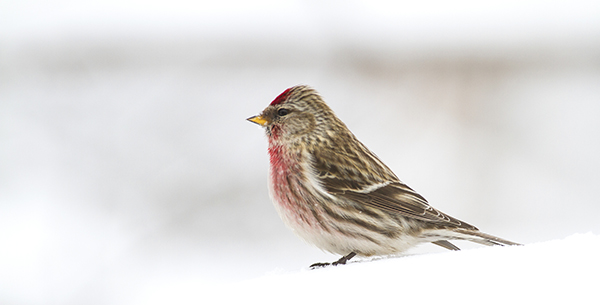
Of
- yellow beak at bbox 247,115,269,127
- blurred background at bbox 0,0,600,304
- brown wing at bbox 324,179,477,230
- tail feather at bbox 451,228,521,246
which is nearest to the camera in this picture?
tail feather at bbox 451,228,521,246

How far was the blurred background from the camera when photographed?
3.55m

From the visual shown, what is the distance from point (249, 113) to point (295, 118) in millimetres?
1434

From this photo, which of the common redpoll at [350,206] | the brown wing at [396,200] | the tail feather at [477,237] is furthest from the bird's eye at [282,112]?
the tail feather at [477,237]

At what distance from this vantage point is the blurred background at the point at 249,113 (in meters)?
3.55

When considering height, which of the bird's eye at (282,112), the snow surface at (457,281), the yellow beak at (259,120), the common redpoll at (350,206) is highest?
the bird's eye at (282,112)

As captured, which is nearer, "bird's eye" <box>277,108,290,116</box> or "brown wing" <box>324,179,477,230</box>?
"brown wing" <box>324,179,477,230</box>

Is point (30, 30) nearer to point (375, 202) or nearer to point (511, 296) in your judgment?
point (375, 202)

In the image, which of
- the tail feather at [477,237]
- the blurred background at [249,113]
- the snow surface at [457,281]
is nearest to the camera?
the snow surface at [457,281]

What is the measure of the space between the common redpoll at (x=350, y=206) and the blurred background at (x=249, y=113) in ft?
4.14

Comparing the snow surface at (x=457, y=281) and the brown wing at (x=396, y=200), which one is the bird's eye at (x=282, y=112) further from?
the snow surface at (x=457, y=281)

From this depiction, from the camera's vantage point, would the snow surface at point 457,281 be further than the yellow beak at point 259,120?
No

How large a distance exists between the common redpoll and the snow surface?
0.96 metres

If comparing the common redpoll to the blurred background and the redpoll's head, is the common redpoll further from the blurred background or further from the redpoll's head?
the blurred background

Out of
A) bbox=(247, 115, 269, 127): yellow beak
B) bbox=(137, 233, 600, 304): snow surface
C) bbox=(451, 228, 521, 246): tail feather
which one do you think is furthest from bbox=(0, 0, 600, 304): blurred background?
bbox=(137, 233, 600, 304): snow surface
